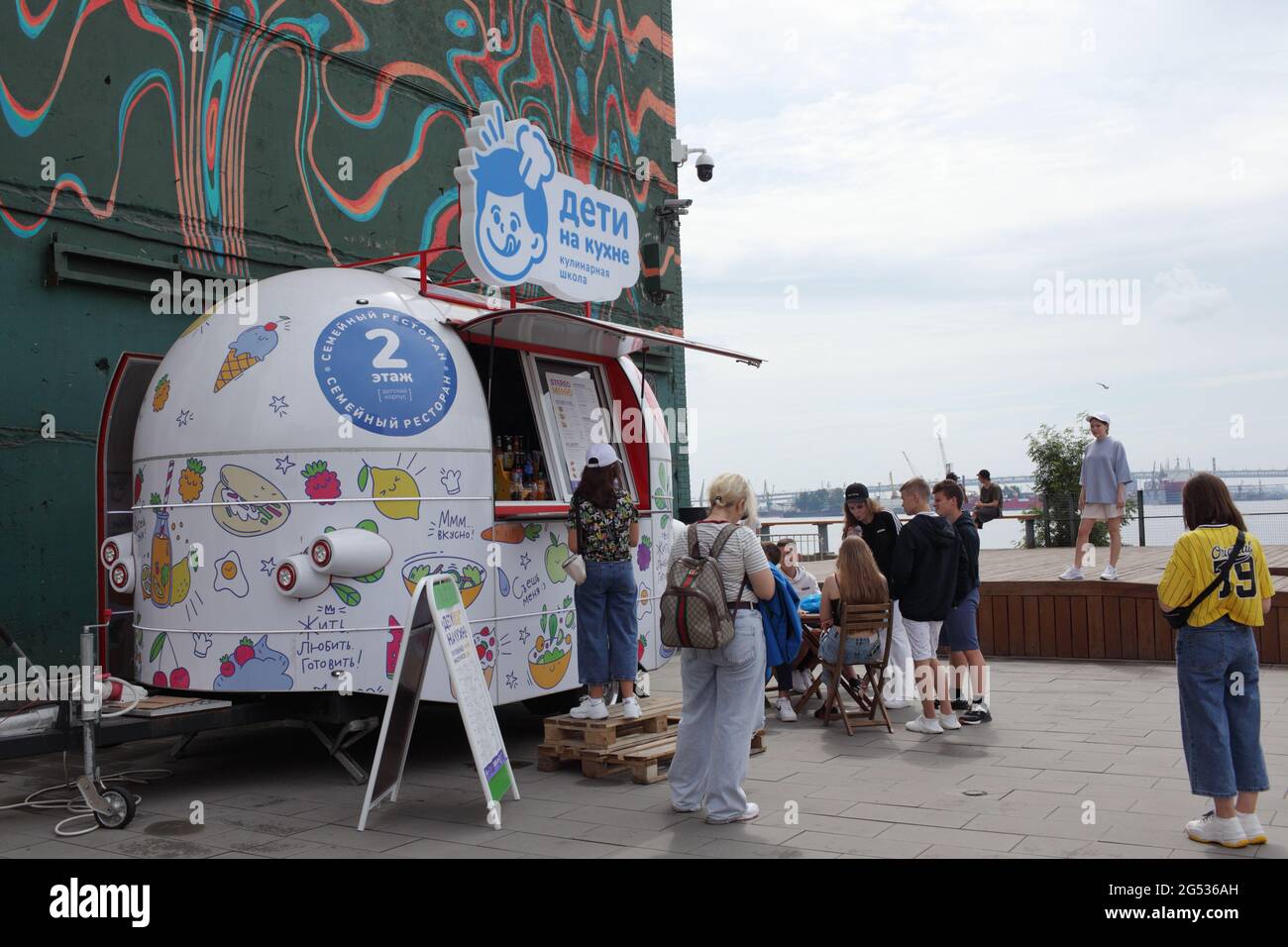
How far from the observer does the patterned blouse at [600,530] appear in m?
7.68

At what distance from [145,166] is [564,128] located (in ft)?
20.5

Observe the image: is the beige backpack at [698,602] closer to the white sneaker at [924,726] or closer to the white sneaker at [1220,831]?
the white sneaker at [1220,831]

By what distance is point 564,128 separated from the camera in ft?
48.4

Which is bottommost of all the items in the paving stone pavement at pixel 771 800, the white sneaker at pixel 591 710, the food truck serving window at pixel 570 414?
the paving stone pavement at pixel 771 800

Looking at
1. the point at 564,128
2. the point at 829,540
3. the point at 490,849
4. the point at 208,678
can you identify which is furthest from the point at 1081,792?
the point at 829,540

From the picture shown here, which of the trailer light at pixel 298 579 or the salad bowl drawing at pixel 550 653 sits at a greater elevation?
the trailer light at pixel 298 579

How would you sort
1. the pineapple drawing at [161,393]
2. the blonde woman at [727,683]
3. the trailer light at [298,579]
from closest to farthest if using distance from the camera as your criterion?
the blonde woman at [727,683] < the trailer light at [298,579] < the pineapple drawing at [161,393]

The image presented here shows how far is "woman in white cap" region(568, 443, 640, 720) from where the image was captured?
770 centimetres

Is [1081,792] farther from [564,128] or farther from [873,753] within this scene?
[564,128]

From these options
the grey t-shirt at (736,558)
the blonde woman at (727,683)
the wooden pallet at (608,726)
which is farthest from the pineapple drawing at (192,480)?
the grey t-shirt at (736,558)

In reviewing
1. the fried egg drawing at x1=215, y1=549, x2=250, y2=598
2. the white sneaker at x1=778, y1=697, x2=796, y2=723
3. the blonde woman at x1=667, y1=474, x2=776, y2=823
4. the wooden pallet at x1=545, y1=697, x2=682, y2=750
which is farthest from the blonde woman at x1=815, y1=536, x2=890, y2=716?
the fried egg drawing at x1=215, y1=549, x2=250, y2=598

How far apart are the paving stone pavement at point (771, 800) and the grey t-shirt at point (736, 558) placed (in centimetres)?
127

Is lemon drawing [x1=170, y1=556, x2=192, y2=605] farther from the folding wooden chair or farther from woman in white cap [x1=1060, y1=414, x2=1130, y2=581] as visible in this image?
woman in white cap [x1=1060, y1=414, x2=1130, y2=581]
